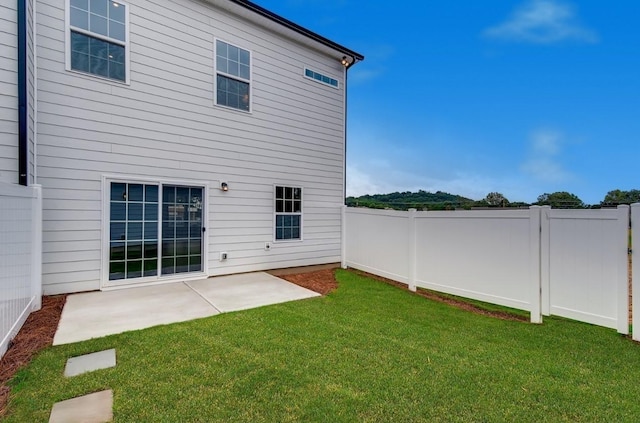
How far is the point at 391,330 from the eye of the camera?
3.69 m

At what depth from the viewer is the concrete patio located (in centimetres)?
375

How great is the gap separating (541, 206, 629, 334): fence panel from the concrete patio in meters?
3.53

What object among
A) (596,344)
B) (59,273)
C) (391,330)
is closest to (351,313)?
(391,330)

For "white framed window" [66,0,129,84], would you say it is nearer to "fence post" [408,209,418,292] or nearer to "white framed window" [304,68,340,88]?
"white framed window" [304,68,340,88]

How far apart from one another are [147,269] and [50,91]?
10.9 feet

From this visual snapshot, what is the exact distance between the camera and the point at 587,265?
3770 mm

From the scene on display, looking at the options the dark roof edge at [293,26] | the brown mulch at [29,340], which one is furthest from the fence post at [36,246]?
the dark roof edge at [293,26]

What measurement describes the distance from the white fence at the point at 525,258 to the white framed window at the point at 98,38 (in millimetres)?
5971

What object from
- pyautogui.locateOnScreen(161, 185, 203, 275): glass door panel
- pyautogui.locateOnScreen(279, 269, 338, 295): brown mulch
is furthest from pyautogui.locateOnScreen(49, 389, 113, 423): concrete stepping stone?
pyautogui.locateOnScreen(161, 185, 203, 275): glass door panel

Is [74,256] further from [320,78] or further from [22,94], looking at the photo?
[320,78]

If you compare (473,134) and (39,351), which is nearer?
(39,351)

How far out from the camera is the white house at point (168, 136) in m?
4.86

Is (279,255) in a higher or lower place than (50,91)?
Answer: lower

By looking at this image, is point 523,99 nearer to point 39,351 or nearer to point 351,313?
point 351,313
